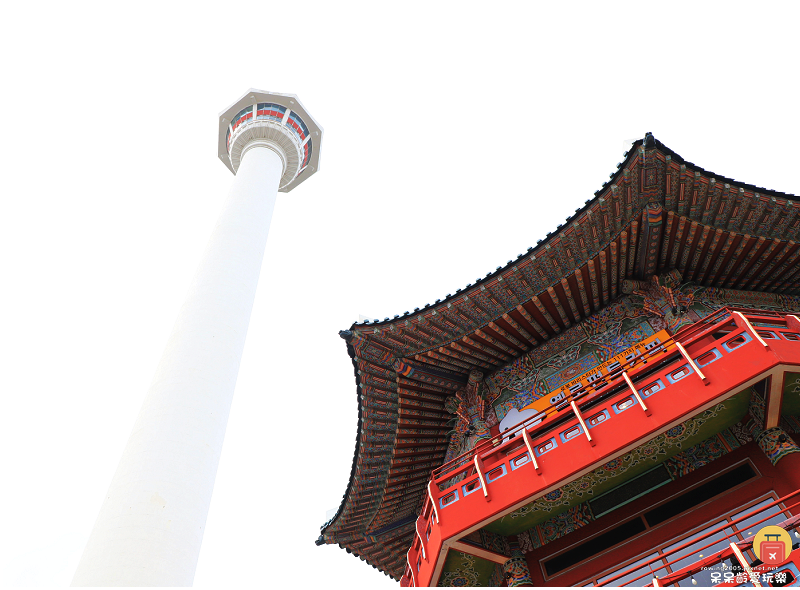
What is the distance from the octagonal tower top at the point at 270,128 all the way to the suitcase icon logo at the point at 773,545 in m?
20.9

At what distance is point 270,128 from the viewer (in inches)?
880

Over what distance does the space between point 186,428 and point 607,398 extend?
8.26 meters

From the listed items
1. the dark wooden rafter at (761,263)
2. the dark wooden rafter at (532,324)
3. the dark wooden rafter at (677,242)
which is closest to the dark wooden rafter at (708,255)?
the dark wooden rafter at (677,242)

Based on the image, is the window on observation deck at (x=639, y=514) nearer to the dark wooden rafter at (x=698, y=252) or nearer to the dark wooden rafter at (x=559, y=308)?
the dark wooden rafter at (x=559, y=308)

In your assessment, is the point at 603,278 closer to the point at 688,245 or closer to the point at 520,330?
the point at 688,245

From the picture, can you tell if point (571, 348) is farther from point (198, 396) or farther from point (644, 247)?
point (198, 396)

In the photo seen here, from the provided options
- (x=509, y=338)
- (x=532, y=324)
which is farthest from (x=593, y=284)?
(x=509, y=338)

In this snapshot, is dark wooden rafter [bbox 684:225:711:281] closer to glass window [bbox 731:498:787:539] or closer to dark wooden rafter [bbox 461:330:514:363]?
dark wooden rafter [bbox 461:330:514:363]

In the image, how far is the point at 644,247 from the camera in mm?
11172

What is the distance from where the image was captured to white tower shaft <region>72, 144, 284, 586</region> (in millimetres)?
8406

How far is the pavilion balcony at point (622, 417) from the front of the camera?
799 centimetres

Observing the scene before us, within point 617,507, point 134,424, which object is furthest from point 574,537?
point 134,424

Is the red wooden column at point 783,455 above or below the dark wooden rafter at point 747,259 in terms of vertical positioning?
below

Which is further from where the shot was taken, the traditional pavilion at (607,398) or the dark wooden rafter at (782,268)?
the dark wooden rafter at (782,268)
